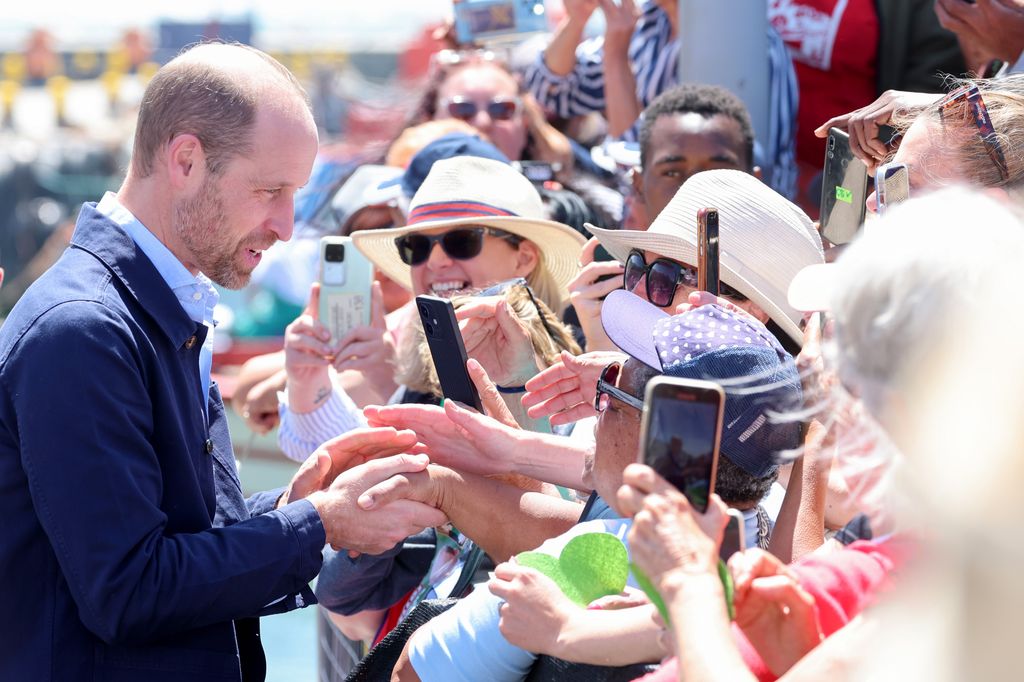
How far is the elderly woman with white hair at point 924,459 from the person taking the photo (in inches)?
52.1

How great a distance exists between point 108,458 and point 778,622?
122 centimetres

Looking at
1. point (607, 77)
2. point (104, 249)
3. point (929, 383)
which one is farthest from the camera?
point (607, 77)

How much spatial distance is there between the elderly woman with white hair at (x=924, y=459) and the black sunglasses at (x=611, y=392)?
665mm

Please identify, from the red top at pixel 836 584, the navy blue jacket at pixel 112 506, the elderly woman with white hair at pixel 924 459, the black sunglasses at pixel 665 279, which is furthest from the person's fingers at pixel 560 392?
the elderly woman with white hair at pixel 924 459

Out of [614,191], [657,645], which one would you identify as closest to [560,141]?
[614,191]

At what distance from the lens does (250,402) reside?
14.2 feet

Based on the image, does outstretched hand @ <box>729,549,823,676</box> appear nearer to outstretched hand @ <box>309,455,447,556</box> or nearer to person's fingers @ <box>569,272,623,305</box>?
outstretched hand @ <box>309,455,447,556</box>

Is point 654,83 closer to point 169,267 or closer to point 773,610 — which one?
point 169,267

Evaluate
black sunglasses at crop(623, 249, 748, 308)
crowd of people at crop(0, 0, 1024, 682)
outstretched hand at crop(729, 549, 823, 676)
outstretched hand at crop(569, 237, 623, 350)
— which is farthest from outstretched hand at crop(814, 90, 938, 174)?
outstretched hand at crop(729, 549, 823, 676)

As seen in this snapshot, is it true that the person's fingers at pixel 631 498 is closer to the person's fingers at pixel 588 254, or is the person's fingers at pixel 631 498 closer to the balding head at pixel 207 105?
the balding head at pixel 207 105

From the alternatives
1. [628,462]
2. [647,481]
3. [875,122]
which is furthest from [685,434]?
[875,122]

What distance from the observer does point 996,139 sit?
2.40 metres

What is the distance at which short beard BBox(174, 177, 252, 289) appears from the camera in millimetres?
2443

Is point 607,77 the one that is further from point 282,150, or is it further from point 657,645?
point 657,645
